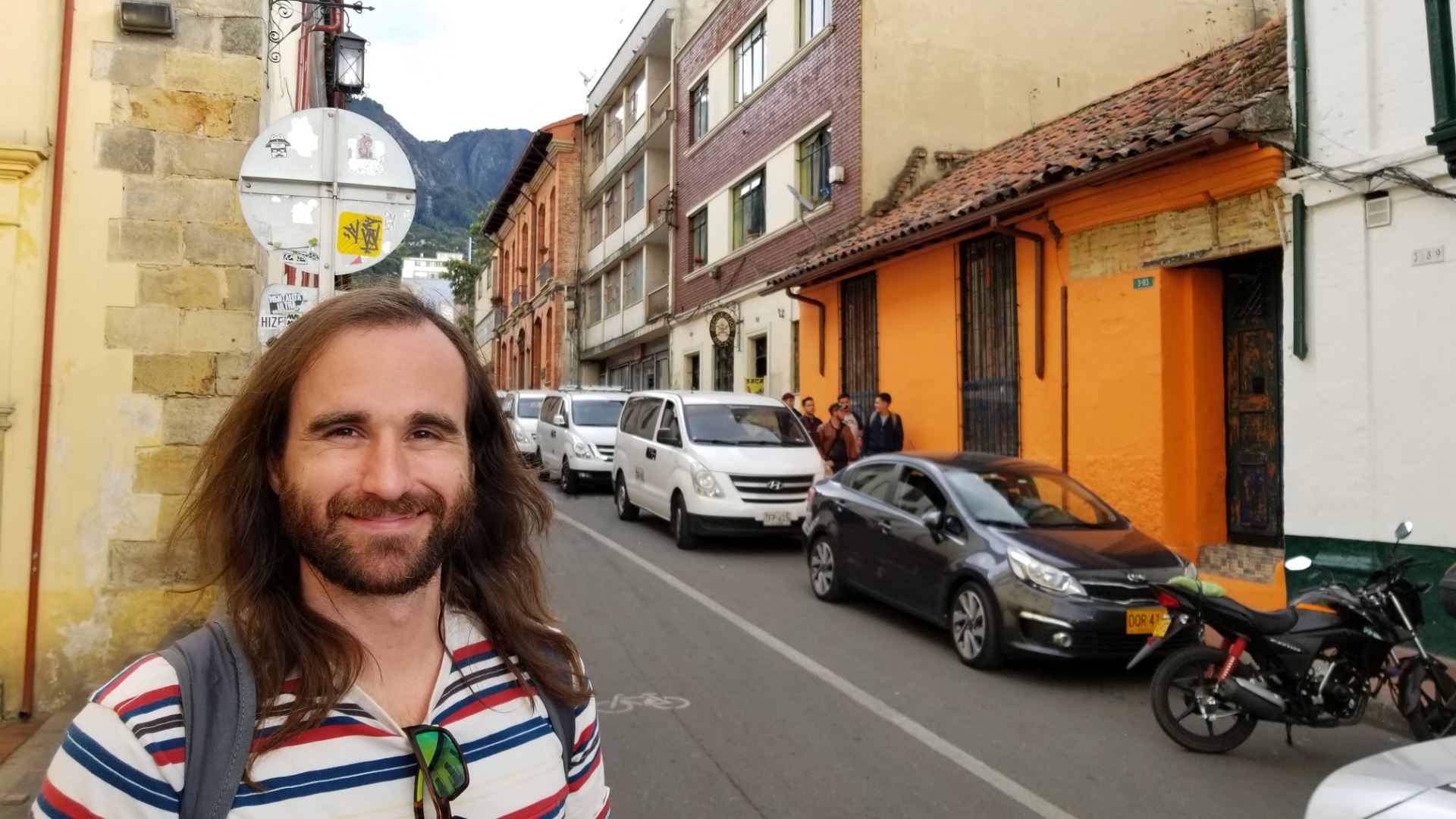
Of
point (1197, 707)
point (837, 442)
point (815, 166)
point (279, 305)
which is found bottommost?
point (1197, 707)

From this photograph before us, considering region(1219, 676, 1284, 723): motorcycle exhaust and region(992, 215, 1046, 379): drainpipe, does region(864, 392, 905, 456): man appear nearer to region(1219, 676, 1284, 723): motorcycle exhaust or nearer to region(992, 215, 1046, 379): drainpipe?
region(992, 215, 1046, 379): drainpipe

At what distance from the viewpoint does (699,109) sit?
24.9 m

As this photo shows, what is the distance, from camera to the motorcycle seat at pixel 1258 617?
5188 mm

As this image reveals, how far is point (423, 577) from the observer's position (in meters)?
1.51

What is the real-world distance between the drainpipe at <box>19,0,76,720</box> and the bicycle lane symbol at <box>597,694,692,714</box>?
3389 mm

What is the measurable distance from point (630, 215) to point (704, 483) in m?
21.3

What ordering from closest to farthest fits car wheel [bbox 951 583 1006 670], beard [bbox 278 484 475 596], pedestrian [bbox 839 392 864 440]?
beard [bbox 278 484 475 596], car wheel [bbox 951 583 1006 670], pedestrian [bbox 839 392 864 440]

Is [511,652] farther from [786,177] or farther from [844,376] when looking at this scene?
[786,177]

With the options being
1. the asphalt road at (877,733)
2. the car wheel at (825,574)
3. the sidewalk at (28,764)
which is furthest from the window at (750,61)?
the sidewalk at (28,764)

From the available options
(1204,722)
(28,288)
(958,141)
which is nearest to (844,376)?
(958,141)

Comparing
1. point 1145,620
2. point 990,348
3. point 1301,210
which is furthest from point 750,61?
point 1145,620

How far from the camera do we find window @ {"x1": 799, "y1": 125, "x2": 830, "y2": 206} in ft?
60.3

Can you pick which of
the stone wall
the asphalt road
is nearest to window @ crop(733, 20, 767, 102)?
the asphalt road

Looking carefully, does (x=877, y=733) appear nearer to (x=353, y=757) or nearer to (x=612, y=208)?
(x=353, y=757)
